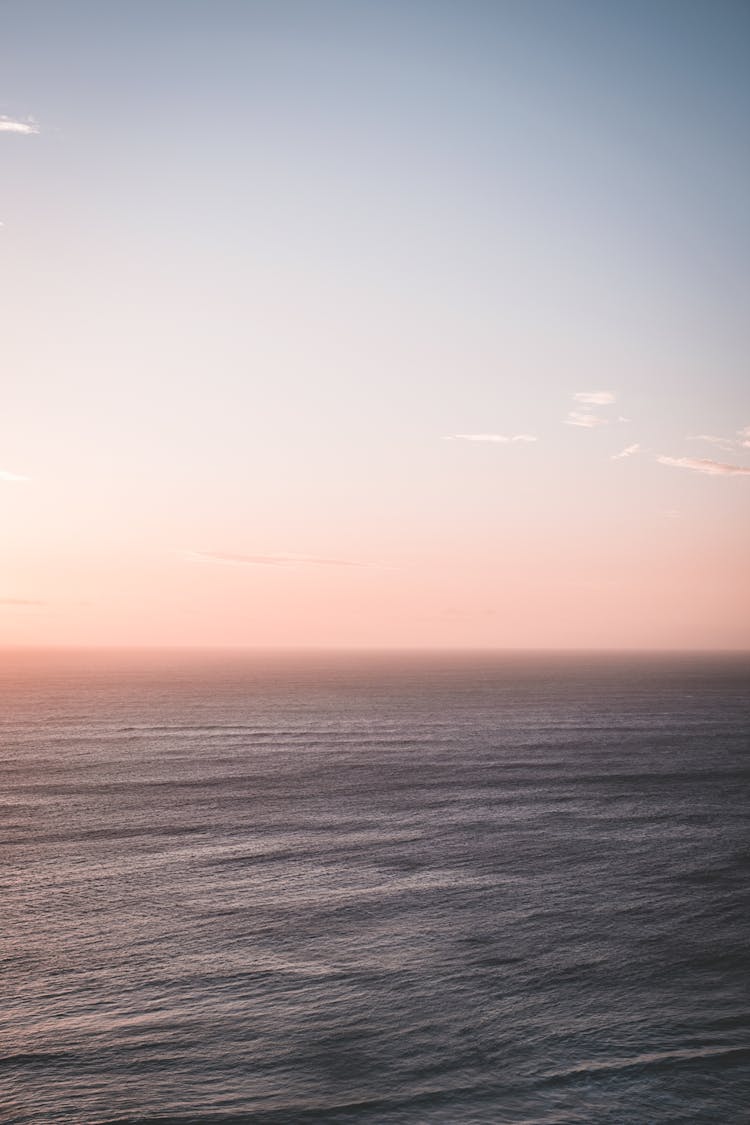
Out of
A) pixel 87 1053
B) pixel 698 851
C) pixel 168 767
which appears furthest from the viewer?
pixel 168 767

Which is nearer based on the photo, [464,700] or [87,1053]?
[87,1053]

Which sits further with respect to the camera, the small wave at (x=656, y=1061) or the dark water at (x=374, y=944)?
the small wave at (x=656, y=1061)

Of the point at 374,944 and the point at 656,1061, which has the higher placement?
the point at 374,944

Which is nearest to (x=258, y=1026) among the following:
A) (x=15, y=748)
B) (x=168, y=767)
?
(x=168, y=767)

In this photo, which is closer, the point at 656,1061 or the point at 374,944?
the point at 656,1061

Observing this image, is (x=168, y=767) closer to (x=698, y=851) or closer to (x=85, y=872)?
(x=85, y=872)

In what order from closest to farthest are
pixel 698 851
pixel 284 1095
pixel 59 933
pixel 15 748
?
pixel 284 1095 < pixel 59 933 < pixel 698 851 < pixel 15 748

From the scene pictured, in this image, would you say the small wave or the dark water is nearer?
the dark water
